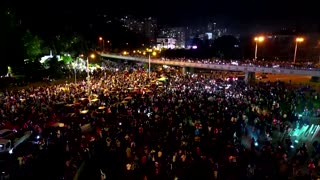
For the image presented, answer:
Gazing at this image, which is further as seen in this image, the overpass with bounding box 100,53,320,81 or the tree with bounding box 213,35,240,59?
the tree with bounding box 213,35,240,59

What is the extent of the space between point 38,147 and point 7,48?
111 feet

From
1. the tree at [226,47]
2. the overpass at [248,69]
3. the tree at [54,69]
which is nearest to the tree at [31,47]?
the tree at [54,69]

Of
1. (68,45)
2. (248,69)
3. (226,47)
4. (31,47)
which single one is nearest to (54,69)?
(31,47)

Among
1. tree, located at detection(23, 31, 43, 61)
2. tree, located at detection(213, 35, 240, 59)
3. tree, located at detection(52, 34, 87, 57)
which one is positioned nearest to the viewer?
tree, located at detection(23, 31, 43, 61)

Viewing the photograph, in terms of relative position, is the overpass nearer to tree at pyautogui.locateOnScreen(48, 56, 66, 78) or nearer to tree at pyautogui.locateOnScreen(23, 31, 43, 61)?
tree at pyautogui.locateOnScreen(48, 56, 66, 78)

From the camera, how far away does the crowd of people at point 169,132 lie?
15539 millimetres

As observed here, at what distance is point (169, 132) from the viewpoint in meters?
19.3

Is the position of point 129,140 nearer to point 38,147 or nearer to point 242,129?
point 38,147

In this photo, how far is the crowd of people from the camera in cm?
1554

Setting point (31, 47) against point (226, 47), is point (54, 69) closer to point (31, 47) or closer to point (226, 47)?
point (31, 47)

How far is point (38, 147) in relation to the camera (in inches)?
733

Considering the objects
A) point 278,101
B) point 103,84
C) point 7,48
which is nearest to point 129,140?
point 278,101

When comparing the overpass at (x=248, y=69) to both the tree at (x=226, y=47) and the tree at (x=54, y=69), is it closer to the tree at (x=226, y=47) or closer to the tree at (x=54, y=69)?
the tree at (x=54, y=69)

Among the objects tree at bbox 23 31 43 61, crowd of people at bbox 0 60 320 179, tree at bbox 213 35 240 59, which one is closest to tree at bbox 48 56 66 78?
tree at bbox 23 31 43 61
